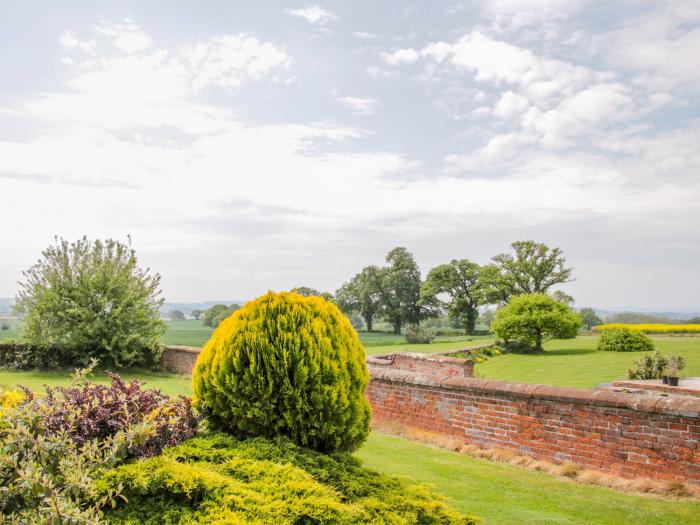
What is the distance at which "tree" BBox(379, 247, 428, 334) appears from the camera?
61531 millimetres

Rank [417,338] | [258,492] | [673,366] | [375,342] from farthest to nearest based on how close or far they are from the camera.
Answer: [375,342]
[417,338]
[673,366]
[258,492]

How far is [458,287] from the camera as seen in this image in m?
58.3

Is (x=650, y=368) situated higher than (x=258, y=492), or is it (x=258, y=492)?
(x=258, y=492)

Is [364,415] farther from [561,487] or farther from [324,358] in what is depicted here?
[561,487]

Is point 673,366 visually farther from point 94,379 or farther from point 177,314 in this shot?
point 177,314

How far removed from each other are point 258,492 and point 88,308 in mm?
15385

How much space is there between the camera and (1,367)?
1744 centimetres

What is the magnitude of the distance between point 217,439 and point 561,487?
3802 mm

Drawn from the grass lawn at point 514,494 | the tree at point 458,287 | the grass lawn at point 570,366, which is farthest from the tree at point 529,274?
the grass lawn at point 514,494

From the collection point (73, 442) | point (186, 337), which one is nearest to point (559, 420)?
point (73, 442)

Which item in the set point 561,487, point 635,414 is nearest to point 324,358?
point 561,487

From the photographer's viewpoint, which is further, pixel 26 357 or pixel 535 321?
pixel 535 321

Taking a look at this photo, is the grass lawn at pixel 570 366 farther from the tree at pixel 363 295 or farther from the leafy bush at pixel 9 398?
the tree at pixel 363 295

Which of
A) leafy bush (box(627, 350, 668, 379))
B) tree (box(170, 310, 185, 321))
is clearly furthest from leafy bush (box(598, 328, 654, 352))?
tree (box(170, 310, 185, 321))
